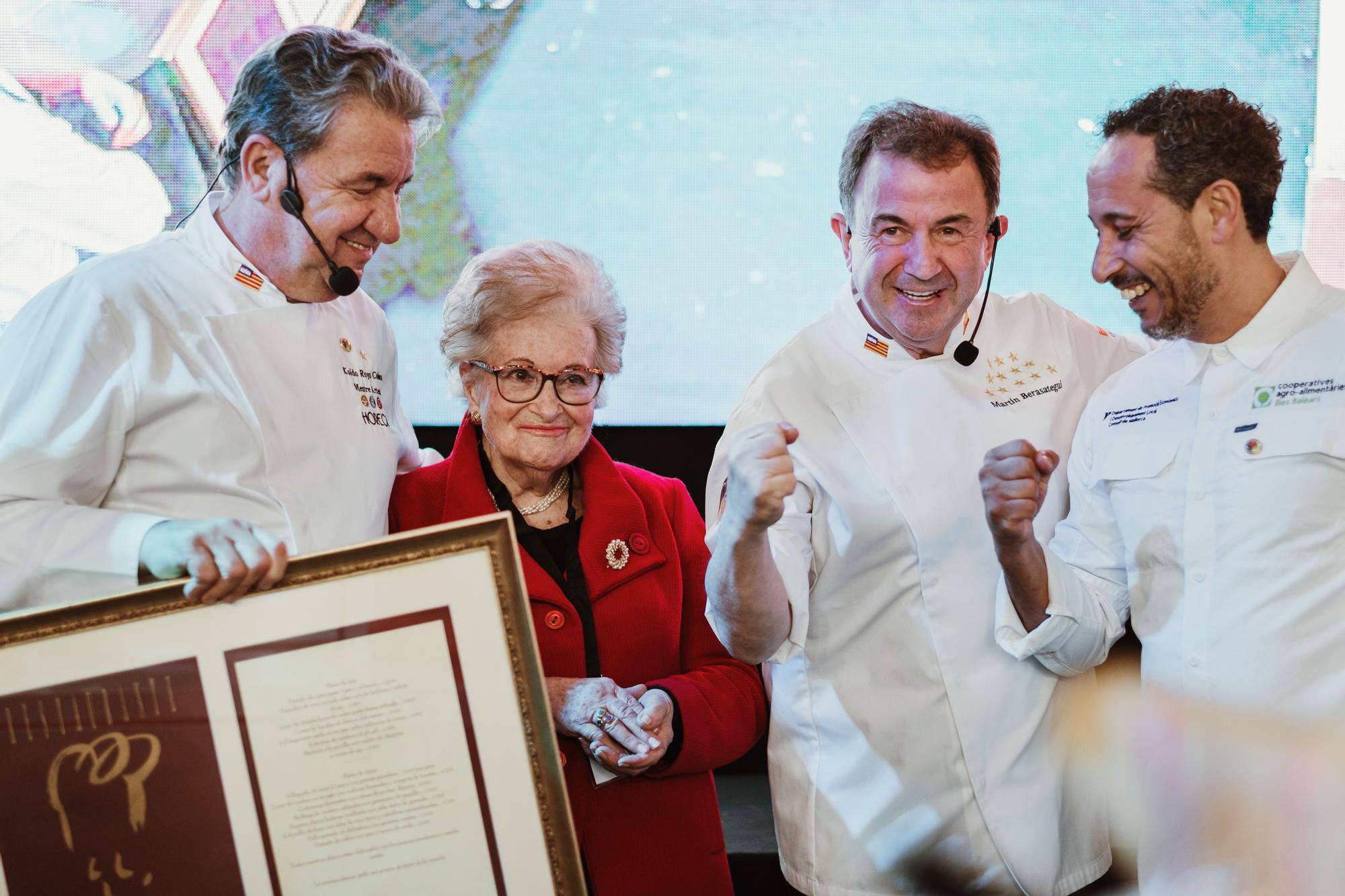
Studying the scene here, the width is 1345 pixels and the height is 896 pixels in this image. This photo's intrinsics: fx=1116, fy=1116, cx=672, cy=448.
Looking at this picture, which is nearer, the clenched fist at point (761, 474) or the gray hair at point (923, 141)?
the clenched fist at point (761, 474)

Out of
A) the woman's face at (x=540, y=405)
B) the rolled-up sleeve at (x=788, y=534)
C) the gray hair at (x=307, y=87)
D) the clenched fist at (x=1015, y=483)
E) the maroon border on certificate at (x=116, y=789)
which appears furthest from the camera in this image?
the woman's face at (x=540, y=405)

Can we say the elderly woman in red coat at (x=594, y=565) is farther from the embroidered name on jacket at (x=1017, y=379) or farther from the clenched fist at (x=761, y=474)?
the embroidered name on jacket at (x=1017, y=379)

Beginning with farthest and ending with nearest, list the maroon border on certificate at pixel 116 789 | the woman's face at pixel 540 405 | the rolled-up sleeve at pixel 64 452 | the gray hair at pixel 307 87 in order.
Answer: the woman's face at pixel 540 405 < the gray hair at pixel 307 87 < the rolled-up sleeve at pixel 64 452 < the maroon border on certificate at pixel 116 789

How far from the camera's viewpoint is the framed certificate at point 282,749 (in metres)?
1.24

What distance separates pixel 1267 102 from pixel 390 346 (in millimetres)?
2299

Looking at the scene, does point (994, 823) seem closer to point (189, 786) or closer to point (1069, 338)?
point (1069, 338)

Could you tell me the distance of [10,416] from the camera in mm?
1414

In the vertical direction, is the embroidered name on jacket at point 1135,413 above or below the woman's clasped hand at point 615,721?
above

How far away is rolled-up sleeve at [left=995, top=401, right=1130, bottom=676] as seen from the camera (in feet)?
5.43

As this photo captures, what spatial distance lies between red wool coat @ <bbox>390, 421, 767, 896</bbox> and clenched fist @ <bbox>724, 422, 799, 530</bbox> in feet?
1.25

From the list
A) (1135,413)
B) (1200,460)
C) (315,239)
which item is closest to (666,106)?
(315,239)

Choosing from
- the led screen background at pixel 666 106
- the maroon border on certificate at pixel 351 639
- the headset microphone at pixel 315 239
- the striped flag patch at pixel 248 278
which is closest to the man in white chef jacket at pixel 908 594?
the maroon border on certificate at pixel 351 639

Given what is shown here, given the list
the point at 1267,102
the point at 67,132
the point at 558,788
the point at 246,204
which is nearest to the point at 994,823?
the point at 558,788

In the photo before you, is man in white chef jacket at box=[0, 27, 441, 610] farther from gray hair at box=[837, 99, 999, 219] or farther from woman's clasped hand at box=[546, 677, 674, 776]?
gray hair at box=[837, 99, 999, 219]
